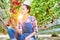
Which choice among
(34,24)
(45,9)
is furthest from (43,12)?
(34,24)

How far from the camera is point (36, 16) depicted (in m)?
2.18

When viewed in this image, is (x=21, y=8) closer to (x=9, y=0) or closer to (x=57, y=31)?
(x=9, y=0)

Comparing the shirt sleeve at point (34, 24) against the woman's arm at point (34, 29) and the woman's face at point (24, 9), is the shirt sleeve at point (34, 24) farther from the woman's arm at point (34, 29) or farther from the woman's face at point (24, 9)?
the woman's face at point (24, 9)

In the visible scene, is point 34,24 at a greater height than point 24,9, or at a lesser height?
lesser

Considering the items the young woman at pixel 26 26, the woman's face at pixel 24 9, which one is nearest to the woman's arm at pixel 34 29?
the young woman at pixel 26 26

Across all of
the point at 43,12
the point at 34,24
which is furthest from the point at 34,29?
the point at 43,12

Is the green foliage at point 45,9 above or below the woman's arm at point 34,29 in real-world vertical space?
above

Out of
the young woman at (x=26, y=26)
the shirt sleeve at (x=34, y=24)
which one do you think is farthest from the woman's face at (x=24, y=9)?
the shirt sleeve at (x=34, y=24)

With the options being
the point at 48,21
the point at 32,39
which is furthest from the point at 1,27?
the point at 48,21

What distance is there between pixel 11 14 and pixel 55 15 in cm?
44

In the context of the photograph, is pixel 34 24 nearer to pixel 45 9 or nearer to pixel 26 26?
pixel 26 26

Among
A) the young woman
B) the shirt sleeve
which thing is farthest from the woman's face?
the shirt sleeve

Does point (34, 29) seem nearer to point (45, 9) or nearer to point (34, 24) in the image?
point (34, 24)

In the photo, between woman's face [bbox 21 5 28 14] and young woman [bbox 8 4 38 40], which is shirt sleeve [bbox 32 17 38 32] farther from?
woman's face [bbox 21 5 28 14]
